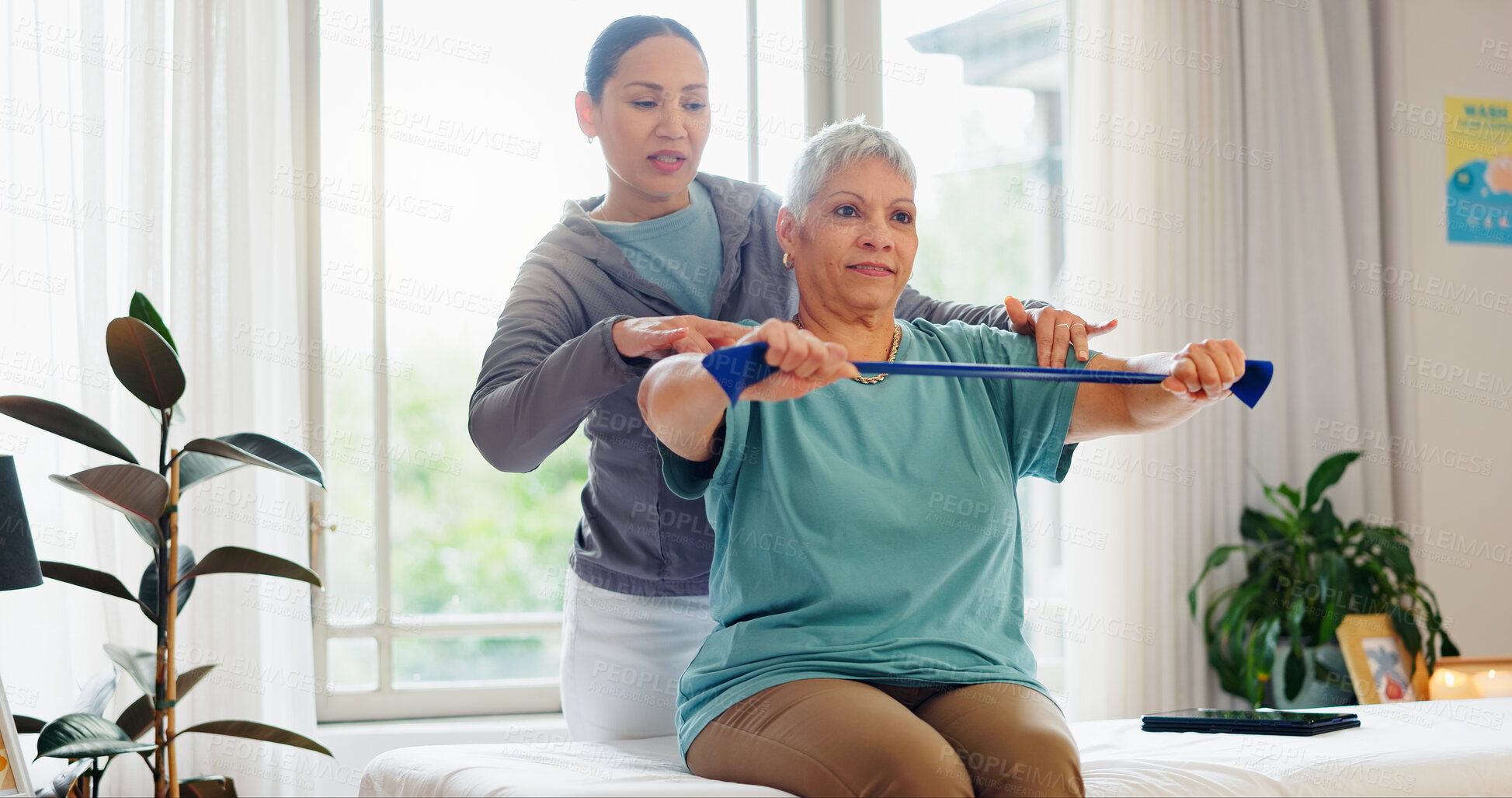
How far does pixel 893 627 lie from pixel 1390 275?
3.04 meters

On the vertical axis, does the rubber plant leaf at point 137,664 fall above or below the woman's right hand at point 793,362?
below

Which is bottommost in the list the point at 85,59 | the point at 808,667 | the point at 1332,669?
the point at 1332,669

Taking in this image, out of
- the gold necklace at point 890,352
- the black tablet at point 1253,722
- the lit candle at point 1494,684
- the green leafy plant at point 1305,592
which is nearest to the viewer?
the gold necklace at point 890,352

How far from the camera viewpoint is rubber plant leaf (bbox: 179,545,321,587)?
204 centimetres

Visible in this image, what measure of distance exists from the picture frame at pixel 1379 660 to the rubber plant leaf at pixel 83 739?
2.99 m

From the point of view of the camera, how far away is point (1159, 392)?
5.27ft

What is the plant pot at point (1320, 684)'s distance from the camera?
324 cm

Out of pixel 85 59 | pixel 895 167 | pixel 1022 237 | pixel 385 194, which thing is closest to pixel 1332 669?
pixel 1022 237

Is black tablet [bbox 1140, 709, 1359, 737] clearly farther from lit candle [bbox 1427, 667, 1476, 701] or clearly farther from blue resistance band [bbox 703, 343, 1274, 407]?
lit candle [bbox 1427, 667, 1476, 701]

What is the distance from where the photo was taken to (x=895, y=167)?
1684mm

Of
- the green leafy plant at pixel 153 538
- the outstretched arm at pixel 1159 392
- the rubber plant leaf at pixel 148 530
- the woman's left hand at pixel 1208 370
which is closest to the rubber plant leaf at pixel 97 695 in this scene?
the green leafy plant at pixel 153 538

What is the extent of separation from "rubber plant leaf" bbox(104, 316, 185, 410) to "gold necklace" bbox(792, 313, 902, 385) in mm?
1053

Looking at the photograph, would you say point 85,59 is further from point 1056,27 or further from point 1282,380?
point 1282,380

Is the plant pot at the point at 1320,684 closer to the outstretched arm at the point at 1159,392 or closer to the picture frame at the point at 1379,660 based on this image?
the picture frame at the point at 1379,660
